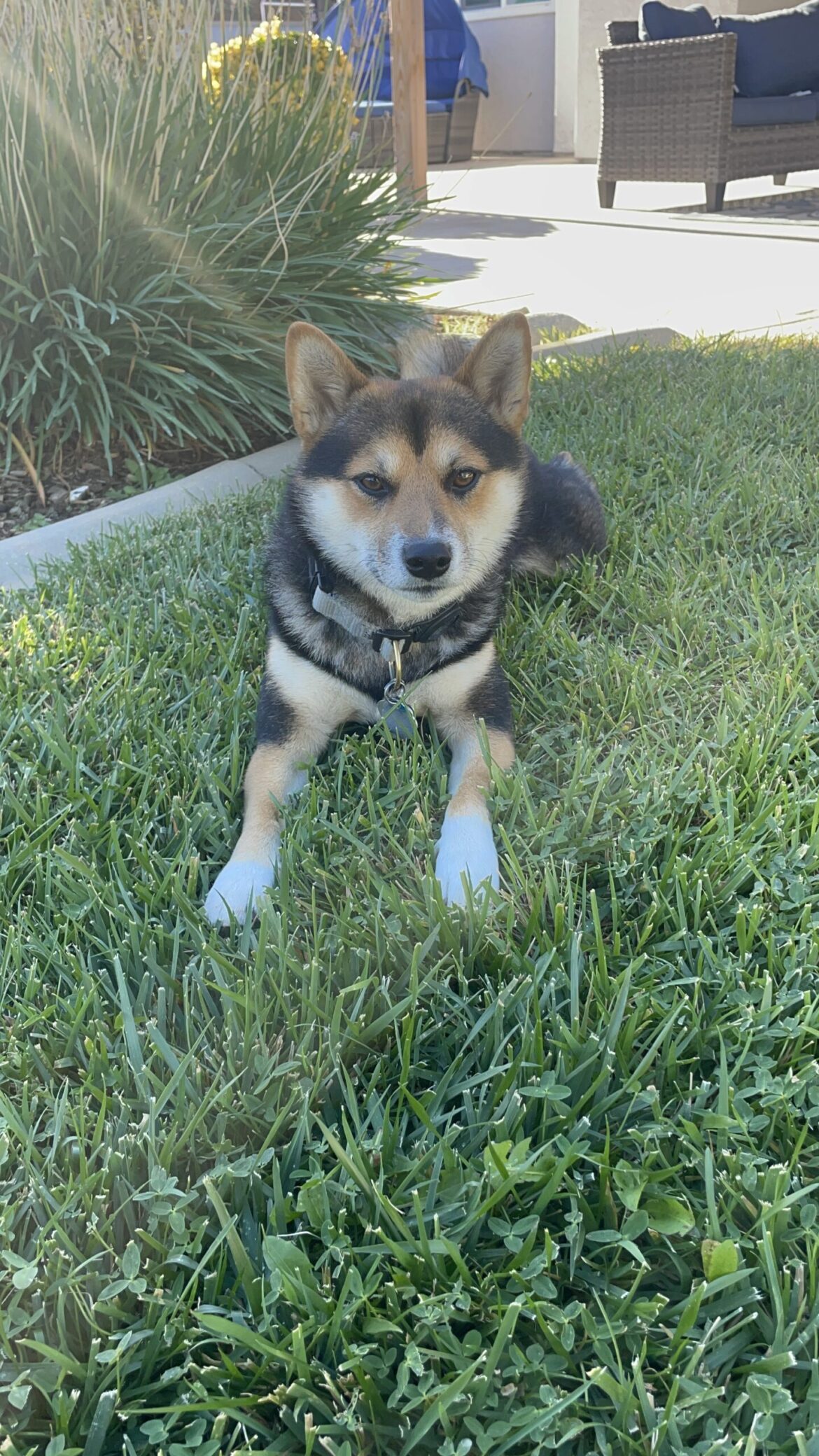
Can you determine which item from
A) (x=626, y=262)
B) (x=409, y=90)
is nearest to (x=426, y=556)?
(x=409, y=90)

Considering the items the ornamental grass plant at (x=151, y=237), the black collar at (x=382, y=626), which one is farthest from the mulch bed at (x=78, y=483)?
the black collar at (x=382, y=626)

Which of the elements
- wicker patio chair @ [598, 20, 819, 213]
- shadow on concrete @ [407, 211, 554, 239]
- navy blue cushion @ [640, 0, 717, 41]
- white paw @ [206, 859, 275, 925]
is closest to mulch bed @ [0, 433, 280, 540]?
white paw @ [206, 859, 275, 925]

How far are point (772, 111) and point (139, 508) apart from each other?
30.7 feet

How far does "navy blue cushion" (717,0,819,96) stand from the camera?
10.5 m

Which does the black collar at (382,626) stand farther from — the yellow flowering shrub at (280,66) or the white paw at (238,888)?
the yellow flowering shrub at (280,66)

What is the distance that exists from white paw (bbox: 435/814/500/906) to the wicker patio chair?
397 inches

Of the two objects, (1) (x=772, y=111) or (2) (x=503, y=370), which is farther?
(1) (x=772, y=111)

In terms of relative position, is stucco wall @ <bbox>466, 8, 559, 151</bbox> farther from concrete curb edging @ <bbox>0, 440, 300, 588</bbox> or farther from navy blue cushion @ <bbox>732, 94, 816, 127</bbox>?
concrete curb edging @ <bbox>0, 440, 300, 588</bbox>

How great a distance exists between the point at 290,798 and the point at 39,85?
3.32 meters

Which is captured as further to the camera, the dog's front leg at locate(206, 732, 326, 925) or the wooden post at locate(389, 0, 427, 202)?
the wooden post at locate(389, 0, 427, 202)

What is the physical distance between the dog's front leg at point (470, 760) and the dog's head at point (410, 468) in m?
0.20

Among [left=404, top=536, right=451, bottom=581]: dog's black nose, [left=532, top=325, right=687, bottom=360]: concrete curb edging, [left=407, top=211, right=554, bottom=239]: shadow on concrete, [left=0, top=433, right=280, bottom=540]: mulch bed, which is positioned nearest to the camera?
[left=404, top=536, right=451, bottom=581]: dog's black nose

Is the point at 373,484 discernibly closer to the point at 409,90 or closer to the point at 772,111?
the point at 409,90

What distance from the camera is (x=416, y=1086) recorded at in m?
1.55
